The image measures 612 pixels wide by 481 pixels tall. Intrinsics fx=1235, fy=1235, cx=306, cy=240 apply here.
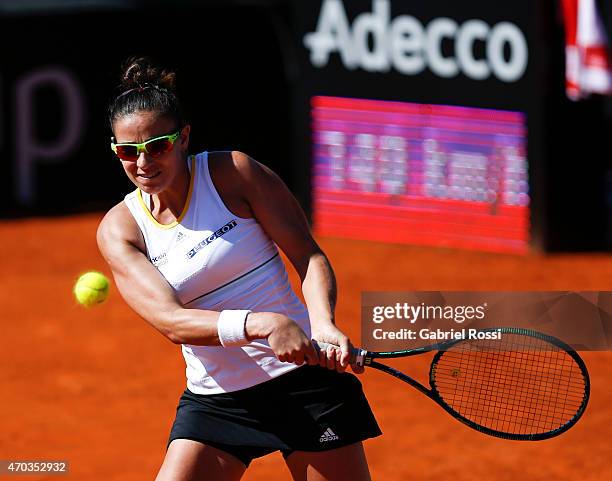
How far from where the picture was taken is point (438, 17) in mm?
10547

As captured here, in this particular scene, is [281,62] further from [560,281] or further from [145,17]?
[560,281]

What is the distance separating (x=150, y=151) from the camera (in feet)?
11.6

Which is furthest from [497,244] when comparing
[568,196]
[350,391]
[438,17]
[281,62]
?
[350,391]

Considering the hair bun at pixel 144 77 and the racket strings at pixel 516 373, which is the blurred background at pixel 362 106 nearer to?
the racket strings at pixel 516 373

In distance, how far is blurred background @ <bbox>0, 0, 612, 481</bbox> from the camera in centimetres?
712

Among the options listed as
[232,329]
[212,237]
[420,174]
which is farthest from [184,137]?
[420,174]

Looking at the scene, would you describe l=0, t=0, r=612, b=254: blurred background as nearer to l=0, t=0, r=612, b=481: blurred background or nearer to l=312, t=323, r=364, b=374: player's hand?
l=0, t=0, r=612, b=481: blurred background

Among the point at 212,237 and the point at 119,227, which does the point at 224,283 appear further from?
the point at 119,227

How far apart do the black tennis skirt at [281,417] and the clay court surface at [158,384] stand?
83.2 inches

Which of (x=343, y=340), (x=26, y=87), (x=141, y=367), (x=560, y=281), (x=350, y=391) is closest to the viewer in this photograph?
(x=343, y=340)

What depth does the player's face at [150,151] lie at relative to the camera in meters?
3.55

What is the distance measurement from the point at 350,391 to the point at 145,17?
Result: 32.2 feet

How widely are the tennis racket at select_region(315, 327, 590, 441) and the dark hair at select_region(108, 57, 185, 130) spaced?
83cm

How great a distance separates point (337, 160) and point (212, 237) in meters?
7.88
